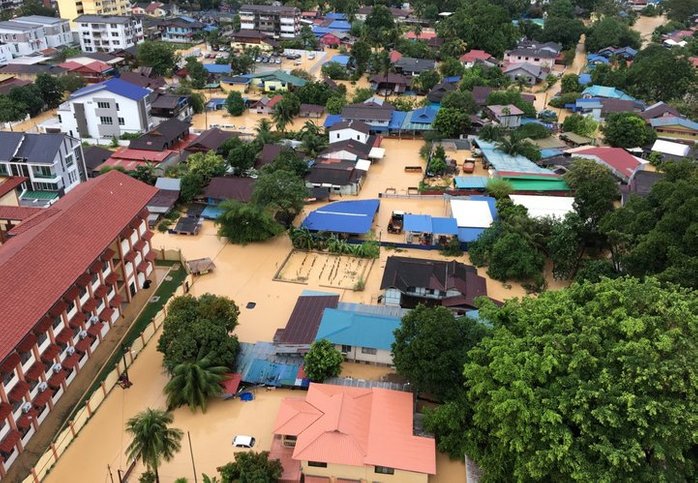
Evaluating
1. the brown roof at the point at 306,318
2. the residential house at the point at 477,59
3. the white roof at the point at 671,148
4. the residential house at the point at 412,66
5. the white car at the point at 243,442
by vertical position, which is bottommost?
the white car at the point at 243,442

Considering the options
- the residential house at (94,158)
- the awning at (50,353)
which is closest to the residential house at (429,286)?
the awning at (50,353)

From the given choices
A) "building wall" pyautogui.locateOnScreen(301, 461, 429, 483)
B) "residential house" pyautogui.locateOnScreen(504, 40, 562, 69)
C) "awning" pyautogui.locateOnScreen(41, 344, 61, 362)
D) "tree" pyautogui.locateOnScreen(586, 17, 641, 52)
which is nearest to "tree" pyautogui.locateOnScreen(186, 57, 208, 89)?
"residential house" pyautogui.locateOnScreen(504, 40, 562, 69)

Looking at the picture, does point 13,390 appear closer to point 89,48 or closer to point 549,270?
point 549,270

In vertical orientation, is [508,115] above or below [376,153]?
above

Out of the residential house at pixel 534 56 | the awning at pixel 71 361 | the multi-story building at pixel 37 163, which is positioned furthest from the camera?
the residential house at pixel 534 56

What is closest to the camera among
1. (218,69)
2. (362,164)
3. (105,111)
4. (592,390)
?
(592,390)

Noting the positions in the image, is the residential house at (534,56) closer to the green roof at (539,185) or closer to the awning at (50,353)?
the green roof at (539,185)

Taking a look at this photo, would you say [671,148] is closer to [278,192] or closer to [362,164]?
[362,164]

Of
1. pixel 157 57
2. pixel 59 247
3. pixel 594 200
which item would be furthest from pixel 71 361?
pixel 157 57
